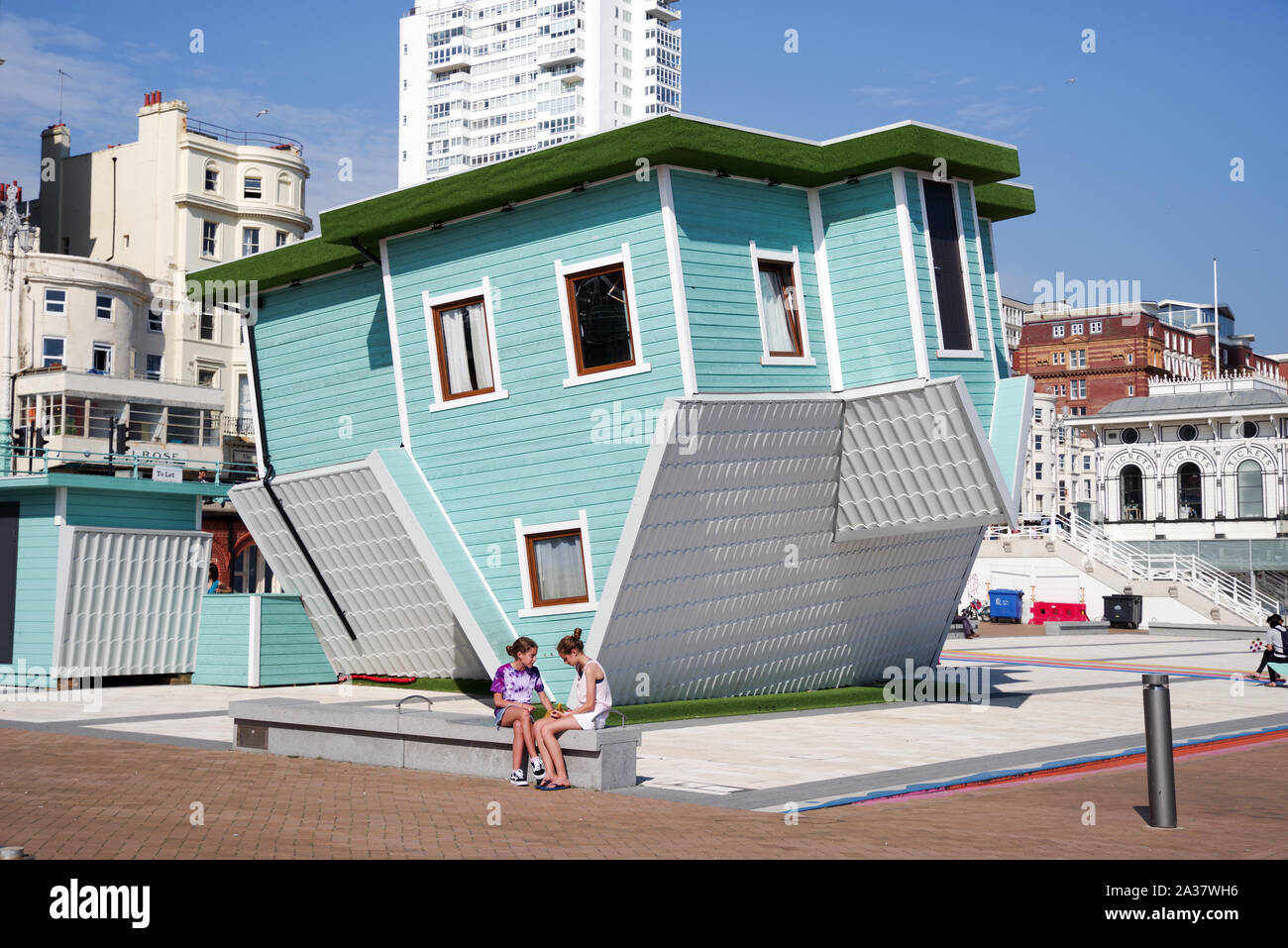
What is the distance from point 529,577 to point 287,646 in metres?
7.81

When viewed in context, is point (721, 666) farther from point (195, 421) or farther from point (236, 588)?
point (195, 421)

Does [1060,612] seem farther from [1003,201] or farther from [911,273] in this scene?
[911,273]

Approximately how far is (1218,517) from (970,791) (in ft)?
234

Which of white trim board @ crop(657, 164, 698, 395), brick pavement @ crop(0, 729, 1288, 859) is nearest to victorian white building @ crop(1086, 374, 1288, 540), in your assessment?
white trim board @ crop(657, 164, 698, 395)

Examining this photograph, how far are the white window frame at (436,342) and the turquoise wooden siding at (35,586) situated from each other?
8640mm

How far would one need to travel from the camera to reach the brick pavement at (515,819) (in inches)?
379

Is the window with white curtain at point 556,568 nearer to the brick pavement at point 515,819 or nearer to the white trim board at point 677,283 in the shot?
the white trim board at point 677,283

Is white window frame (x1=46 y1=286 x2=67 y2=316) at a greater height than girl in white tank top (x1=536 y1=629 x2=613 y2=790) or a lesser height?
greater

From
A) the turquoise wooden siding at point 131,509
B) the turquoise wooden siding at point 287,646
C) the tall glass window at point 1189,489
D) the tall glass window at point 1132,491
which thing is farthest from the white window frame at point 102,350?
the tall glass window at point 1189,489

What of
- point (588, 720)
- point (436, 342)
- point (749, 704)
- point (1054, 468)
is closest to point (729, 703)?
point (749, 704)

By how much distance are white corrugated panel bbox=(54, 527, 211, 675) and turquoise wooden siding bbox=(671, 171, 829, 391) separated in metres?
13.3

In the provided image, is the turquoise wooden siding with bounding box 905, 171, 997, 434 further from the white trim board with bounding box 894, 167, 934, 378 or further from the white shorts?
the white shorts

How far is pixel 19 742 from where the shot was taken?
15820mm

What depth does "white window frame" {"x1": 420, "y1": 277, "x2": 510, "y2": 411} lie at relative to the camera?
20219 millimetres
